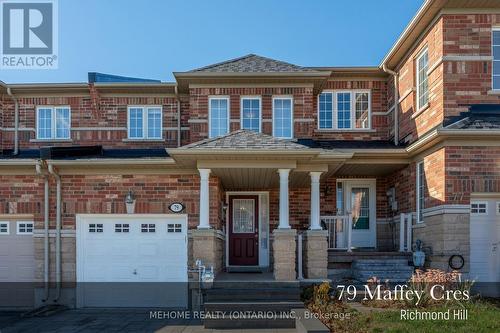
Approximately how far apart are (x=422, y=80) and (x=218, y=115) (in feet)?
18.2

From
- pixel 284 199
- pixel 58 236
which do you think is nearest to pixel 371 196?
pixel 284 199

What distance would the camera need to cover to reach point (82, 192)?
1274 cm

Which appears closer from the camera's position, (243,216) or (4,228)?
(4,228)

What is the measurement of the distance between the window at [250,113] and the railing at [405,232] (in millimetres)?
4648

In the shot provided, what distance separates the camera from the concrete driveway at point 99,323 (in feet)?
31.7

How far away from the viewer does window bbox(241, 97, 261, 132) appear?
14586mm

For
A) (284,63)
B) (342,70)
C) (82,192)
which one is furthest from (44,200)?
(342,70)

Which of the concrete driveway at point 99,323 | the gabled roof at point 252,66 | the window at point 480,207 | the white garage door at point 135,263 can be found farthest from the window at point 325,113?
the concrete driveway at point 99,323

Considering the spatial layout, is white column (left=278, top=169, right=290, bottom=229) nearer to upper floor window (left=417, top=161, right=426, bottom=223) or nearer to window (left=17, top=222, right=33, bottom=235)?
upper floor window (left=417, top=161, right=426, bottom=223)

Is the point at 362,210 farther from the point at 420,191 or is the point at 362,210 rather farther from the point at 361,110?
the point at 361,110

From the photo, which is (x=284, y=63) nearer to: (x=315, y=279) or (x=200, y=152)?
(x=200, y=152)

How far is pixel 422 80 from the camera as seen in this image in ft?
43.5

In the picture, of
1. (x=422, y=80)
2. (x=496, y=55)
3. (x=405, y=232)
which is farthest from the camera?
(x=405, y=232)

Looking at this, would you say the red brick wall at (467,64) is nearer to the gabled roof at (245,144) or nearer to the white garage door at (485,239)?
the white garage door at (485,239)
